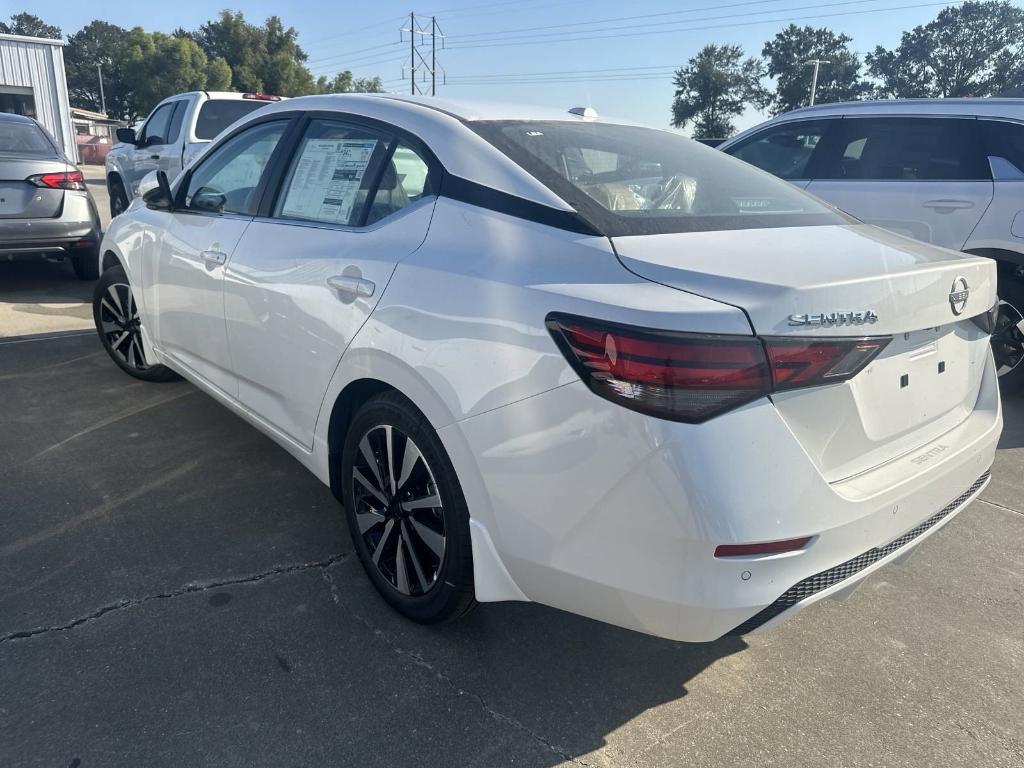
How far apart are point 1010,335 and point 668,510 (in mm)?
4139

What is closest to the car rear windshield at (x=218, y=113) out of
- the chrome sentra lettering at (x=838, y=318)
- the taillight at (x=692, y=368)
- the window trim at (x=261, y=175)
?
the window trim at (x=261, y=175)

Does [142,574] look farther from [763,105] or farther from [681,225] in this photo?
[763,105]

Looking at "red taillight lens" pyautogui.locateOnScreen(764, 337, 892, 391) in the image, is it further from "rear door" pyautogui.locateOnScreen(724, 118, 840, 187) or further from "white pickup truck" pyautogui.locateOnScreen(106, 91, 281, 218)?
"white pickup truck" pyautogui.locateOnScreen(106, 91, 281, 218)

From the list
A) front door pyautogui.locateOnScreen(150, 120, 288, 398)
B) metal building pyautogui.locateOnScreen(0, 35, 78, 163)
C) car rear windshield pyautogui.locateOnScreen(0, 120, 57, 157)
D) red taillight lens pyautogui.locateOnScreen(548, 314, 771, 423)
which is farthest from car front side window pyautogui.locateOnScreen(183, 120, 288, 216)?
metal building pyautogui.locateOnScreen(0, 35, 78, 163)

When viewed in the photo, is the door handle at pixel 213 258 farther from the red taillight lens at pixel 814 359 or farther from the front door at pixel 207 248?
the red taillight lens at pixel 814 359

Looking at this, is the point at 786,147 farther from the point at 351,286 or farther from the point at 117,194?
the point at 117,194

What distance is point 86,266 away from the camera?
7891 mm

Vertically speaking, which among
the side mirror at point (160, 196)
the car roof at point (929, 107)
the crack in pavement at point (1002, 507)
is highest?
the car roof at point (929, 107)

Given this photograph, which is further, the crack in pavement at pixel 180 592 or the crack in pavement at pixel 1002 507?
the crack in pavement at pixel 1002 507

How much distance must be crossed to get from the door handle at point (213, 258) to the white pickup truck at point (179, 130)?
20.6 feet

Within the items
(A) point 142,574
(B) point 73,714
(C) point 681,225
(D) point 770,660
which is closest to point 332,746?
(B) point 73,714

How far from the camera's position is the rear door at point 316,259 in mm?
2482

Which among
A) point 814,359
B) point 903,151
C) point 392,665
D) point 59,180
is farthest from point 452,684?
point 59,180

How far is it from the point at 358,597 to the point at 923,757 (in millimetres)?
1755
